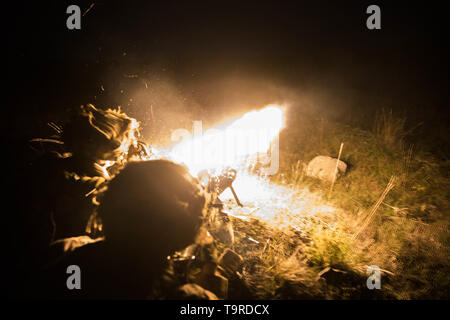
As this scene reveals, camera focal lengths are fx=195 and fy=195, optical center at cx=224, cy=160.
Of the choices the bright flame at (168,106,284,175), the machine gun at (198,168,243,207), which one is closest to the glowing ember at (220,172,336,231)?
the machine gun at (198,168,243,207)

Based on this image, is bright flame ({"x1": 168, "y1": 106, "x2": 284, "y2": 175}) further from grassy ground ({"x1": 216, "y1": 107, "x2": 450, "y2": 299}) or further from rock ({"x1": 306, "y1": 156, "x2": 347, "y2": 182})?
rock ({"x1": 306, "y1": 156, "x2": 347, "y2": 182})

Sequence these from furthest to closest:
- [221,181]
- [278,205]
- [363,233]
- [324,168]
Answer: [324,168] → [278,205] → [363,233] → [221,181]

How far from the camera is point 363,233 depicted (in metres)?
4.13

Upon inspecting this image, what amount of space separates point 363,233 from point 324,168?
3089 mm

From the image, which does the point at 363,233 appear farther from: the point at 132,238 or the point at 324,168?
the point at 132,238

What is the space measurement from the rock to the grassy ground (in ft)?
0.92

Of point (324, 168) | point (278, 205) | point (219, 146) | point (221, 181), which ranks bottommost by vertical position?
point (278, 205)

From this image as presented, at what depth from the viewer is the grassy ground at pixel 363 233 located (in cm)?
246

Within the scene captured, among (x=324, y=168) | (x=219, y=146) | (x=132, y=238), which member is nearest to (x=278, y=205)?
Answer: (x=219, y=146)

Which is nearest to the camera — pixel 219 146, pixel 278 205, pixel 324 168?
pixel 219 146

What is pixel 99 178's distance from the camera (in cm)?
193

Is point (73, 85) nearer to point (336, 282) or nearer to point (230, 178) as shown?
point (230, 178)

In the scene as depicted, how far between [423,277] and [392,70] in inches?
498
